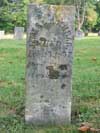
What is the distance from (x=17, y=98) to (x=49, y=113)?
60.7 inches

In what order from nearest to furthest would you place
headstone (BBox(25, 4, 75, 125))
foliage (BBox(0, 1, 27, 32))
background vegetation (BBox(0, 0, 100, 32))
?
headstone (BBox(25, 4, 75, 125)) → background vegetation (BBox(0, 0, 100, 32)) → foliage (BBox(0, 1, 27, 32))

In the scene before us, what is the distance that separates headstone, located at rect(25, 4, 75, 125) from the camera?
21.4ft

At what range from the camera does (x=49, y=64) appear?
261 inches

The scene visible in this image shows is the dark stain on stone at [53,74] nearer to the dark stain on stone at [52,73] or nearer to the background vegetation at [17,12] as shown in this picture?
the dark stain on stone at [52,73]

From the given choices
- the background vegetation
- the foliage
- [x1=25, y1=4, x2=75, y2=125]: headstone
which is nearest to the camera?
[x1=25, y1=4, x2=75, y2=125]: headstone

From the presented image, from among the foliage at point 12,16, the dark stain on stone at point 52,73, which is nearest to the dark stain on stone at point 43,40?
the dark stain on stone at point 52,73

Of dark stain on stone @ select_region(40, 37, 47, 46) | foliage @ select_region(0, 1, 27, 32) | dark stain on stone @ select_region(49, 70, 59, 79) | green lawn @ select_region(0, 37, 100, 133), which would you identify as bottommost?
foliage @ select_region(0, 1, 27, 32)

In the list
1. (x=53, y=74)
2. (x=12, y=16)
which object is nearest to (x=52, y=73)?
(x=53, y=74)

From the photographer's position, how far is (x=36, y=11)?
21.3 ft

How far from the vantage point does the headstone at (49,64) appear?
6.53 meters

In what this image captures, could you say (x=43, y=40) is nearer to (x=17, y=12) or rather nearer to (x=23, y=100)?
(x=23, y=100)

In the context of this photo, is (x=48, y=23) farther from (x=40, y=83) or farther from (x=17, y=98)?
(x=17, y=98)

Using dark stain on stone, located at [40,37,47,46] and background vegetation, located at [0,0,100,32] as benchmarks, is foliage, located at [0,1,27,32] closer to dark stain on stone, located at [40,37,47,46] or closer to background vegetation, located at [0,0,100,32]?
background vegetation, located at [0,0,100,32]

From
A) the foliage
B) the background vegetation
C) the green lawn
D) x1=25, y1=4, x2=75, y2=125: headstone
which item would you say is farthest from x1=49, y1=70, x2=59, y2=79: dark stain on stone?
the foliage
